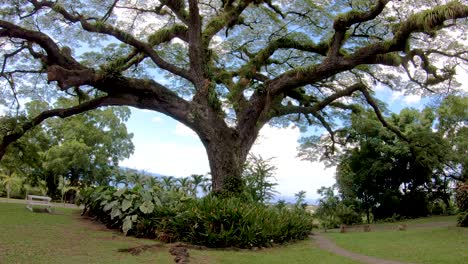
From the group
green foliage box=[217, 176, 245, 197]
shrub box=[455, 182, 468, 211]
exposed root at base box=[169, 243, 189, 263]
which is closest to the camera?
exposed root at base box=[169, 243, 189, 263]

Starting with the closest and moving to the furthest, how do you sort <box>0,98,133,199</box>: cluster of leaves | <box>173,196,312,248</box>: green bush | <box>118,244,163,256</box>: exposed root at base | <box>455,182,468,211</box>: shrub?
<box>118,244,163,256</box>: exposed root at base, <box>173,196,312,248</box>: green bush, <box>455,182,468,211</box>: shrub, <box>0,98,133,199</box>: cluster of leaves

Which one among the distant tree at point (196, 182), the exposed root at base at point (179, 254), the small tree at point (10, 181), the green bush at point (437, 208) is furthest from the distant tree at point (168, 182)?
the small tree at point (10, 181)

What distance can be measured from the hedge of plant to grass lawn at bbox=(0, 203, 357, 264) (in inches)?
12.9

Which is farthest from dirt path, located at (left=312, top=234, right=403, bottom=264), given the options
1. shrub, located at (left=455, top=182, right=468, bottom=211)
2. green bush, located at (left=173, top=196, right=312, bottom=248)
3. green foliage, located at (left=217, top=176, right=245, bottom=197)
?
→ shrub, located at (left=455, top=182, right=468, bottom=211)

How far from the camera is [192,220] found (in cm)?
749

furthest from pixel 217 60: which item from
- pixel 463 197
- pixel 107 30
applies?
pixel 463 197

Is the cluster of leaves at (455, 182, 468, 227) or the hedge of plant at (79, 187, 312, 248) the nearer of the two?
the hedge of plant at (79, 187, 312, 248)

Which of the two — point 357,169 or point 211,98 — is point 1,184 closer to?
point 211,98

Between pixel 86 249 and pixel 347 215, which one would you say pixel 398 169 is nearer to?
pixel 347 215

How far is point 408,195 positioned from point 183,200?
11.8m

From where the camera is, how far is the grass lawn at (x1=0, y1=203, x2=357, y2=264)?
5390mm

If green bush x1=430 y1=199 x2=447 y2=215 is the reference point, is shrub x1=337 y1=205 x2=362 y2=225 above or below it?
below

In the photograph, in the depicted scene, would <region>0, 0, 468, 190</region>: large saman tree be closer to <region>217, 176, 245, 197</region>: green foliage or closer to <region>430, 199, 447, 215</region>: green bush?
<region>217, 176, 245, 197</region>: green foliage

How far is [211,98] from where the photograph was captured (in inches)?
432
